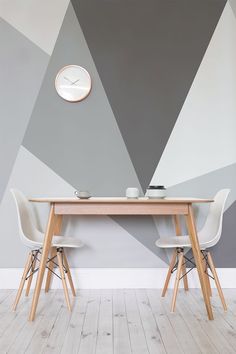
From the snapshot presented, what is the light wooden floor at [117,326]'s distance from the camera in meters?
1.74

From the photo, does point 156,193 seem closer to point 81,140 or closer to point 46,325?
point 81,140

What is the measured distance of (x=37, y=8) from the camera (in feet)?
9.57

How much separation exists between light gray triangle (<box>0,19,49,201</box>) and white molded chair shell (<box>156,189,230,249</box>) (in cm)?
139

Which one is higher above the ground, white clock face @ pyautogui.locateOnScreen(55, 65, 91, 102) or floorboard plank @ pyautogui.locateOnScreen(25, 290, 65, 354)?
white clock face @ pyautogui.locateOnScreen(55, 65, 91, 102)

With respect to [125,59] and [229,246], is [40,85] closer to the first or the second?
[125,59]

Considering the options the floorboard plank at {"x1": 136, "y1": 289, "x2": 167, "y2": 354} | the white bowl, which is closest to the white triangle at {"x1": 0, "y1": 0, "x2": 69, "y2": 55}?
the white bowl

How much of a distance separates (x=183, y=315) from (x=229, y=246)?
0.90 meters

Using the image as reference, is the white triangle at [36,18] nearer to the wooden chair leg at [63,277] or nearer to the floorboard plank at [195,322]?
the wooden chair leg at [63,277]

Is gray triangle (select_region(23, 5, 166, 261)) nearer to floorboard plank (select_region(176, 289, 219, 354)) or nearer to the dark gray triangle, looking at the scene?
the dark gray triangle

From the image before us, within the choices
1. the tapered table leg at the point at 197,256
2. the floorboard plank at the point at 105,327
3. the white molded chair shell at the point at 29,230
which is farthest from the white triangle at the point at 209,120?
the floorboard plank at the point at 105,327

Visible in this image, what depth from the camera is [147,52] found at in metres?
2.92

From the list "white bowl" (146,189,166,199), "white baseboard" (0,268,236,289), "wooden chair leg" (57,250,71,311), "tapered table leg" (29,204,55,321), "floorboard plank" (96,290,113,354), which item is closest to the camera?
"floorboard plank" (96,290,113,354)

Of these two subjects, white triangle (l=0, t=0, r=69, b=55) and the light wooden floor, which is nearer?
the light wooden floor

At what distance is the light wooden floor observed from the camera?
1739 millimetres
